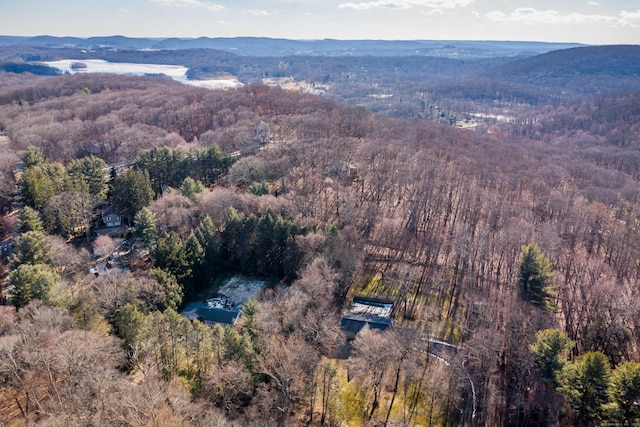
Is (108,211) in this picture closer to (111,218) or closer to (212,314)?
(111,218)

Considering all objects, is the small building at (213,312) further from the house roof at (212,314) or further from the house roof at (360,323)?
the house roof at (360,323)

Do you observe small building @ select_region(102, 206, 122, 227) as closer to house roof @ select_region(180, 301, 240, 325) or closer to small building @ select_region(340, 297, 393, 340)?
house roof @ select_region(180, 301, 240, 325)

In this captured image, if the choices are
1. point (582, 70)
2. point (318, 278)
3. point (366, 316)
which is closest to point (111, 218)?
point (318, 278)

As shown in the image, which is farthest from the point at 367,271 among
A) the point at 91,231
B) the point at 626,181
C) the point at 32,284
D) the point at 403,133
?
the point at 626,181

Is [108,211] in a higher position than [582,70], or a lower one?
lower

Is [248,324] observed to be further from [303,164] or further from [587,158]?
[587,158]

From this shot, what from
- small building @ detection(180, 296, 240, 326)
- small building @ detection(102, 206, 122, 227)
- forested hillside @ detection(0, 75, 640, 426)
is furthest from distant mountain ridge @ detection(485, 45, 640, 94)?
small building @ detection(180, 296, 240, 326)
